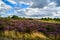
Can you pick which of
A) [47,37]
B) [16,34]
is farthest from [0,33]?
[47,37]

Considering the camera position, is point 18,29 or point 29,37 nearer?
point 29,37

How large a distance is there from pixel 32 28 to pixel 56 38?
3605mm

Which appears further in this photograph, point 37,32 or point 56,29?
point 56,29

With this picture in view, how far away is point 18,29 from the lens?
23.2 meters

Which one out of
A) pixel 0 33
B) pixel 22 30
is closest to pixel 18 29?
pixel 22 30

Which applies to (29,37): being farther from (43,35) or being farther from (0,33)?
(0,33)

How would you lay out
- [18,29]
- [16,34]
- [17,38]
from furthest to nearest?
1. [18,29]
2. [16,34]
3. [17,38]

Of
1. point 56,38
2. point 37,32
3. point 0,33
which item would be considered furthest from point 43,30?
point 0,33

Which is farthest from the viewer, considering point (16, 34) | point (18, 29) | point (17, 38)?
point (18, 29)

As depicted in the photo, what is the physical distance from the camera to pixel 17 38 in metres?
20.2

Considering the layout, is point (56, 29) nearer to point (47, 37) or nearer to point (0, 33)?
point (47, 37)

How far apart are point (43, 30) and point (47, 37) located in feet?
5.84

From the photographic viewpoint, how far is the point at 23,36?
21016mm

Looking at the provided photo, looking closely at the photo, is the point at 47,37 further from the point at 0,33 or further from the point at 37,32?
the point at 0,33
